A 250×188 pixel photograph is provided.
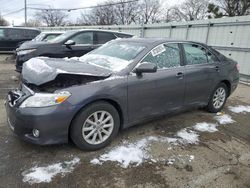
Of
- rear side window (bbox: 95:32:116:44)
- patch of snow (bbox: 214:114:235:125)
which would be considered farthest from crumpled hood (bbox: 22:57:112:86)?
rear side window (bbox: 95:32:116:44)

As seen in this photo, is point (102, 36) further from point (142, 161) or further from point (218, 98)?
point (142, 161)

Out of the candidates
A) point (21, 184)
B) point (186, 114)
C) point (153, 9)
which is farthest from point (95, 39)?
point (153, 9)

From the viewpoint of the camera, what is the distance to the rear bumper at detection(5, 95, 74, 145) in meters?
2.76

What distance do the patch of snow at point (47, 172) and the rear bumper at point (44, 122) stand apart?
287 millimetres

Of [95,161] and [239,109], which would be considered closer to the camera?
[95,161]

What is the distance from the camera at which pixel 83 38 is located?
7.69m

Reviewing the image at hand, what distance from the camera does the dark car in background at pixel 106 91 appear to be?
285cm

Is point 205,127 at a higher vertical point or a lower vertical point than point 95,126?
lower

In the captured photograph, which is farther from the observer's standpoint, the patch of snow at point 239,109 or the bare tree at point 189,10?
the bare tree at point 189,10

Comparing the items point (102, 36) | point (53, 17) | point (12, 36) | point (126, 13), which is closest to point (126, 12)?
point (126, 13)

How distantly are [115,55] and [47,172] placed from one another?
6.77 feet

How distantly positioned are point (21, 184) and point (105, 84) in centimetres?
150

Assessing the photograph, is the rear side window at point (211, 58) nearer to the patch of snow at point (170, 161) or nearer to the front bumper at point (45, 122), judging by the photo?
the patch of snow at point (170, 161)

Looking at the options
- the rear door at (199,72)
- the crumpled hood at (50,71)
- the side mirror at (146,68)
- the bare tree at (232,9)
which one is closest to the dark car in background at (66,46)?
the crumpled hood at (50,71)
